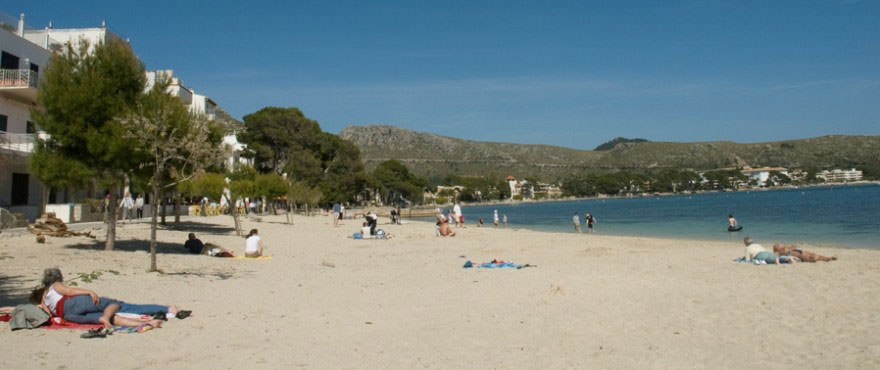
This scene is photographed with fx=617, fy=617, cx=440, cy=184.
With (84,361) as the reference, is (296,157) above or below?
above

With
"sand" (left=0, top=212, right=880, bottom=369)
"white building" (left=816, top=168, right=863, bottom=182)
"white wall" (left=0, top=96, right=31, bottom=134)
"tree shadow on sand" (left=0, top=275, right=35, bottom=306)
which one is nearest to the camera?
"sand" (left=0, top=212, right=880, bottom=369)

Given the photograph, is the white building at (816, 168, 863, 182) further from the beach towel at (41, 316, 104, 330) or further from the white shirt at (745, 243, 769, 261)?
the beach towel at (41, 316, 104, 330)

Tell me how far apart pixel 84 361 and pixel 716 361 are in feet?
21.5

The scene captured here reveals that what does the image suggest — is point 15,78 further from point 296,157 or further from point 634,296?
point 296,157

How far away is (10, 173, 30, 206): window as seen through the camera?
1083 inches

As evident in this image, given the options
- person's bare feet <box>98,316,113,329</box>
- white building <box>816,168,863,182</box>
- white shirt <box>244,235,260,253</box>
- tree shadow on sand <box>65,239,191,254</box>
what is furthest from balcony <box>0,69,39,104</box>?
white building <box>816,168,863,182</box>

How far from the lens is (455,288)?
40.5 ft

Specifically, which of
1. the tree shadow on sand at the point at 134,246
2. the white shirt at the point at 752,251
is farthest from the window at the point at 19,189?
the white shirt at the point at 752,251

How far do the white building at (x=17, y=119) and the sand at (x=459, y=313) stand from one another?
1008cm

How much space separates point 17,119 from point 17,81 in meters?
3.16

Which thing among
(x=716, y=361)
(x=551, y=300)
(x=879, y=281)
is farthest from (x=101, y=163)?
(x=879, y=281)

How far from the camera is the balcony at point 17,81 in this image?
25.7m

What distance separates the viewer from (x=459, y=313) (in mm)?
9539

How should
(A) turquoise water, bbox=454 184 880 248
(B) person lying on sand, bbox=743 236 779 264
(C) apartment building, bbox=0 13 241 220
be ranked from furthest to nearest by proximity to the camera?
(A) turquoise water, bbox=454 184 880 248 < (C) apartment building, bbox=0 13 241 220 < (B) person lying on sand, bbox=743 236 779 264
